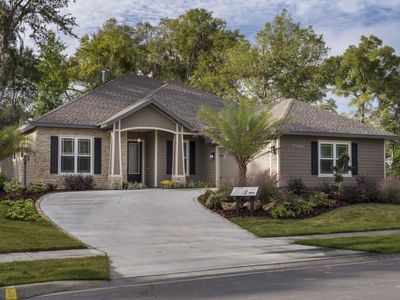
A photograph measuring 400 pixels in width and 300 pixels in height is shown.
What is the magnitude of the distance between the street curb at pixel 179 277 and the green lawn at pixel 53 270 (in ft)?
0.95

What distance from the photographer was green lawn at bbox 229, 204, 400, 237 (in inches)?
647

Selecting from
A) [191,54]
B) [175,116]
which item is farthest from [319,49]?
[175,116]

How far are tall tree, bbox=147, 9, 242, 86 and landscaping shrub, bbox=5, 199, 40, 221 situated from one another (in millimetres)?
29533

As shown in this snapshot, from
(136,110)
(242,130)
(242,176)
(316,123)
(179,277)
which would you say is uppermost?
(136,110)

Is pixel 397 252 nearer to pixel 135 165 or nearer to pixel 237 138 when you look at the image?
pixel 237 138

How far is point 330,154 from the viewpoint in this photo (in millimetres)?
26844

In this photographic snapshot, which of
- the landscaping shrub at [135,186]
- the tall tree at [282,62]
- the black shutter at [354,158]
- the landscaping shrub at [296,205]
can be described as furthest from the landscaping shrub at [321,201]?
the tall tree at [282,62]

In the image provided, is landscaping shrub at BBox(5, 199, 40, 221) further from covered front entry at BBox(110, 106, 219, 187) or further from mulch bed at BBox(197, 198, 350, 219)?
covered front entry at BBox(110, 106, 219, 187)

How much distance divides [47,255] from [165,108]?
1518 centimetres

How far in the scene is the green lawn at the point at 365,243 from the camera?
13174 mm

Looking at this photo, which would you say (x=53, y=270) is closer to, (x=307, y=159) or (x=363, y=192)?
(x=363, y=192)

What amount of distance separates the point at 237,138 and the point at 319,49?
23710mm

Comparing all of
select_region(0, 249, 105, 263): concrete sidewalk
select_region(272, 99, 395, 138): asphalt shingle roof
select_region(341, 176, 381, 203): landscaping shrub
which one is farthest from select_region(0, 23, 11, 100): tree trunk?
select_region(0, 249, 105, 263): concrete sidewalk

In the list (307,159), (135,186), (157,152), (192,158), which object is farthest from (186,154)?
(307,159)
